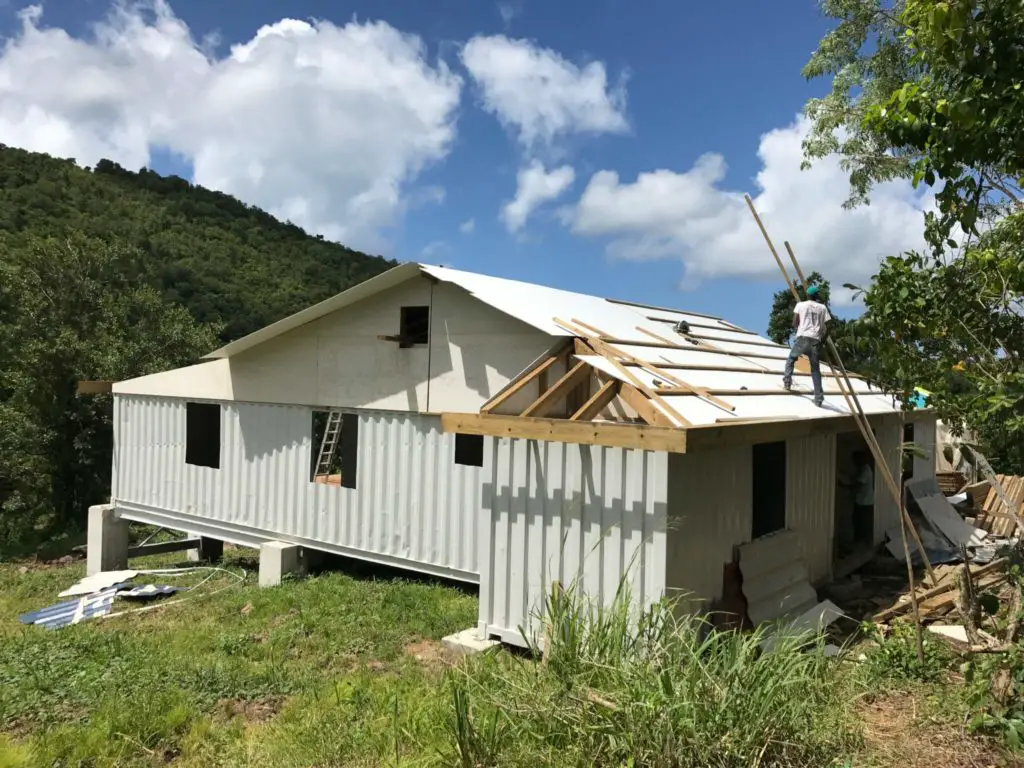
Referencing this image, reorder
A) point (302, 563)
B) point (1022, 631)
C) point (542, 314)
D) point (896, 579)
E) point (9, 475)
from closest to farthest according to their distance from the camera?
point (1022, 631)
point (542, 314)
point (896, 579)
point (302, 563)
point (9, 475)

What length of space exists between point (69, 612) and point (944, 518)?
1452 cm

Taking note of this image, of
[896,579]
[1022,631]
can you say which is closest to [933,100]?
[1022,631]

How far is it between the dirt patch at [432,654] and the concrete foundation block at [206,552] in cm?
899

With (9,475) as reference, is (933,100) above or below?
above

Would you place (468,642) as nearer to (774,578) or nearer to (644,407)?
(644,407)

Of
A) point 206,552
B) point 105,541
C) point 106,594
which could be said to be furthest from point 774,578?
point 105,541

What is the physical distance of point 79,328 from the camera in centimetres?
2100

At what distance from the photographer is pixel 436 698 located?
18.0ft

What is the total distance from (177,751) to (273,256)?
4397 cm

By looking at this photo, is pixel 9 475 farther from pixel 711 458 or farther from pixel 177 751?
pixel 711 458

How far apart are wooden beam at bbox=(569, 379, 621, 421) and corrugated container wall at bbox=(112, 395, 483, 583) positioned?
1.76m

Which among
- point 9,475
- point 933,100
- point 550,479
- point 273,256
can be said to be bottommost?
point 9,475

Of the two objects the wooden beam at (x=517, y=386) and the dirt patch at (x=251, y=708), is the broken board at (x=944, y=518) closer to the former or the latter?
the wooden beam at (x=517, y=386)

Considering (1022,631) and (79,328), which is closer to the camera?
(1022,631)
